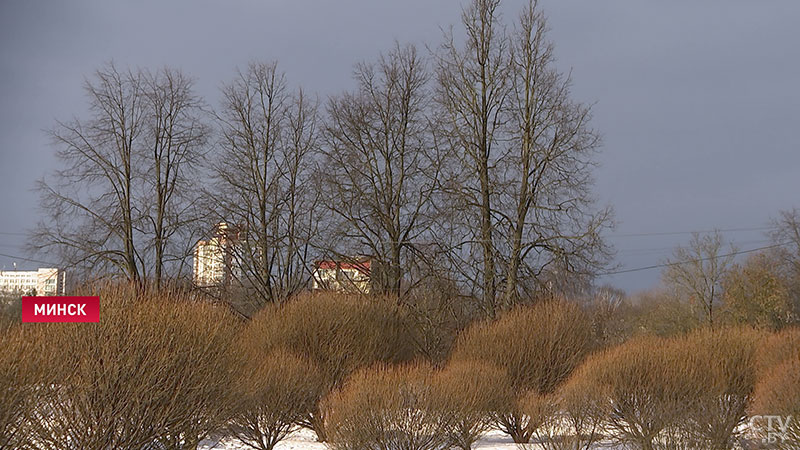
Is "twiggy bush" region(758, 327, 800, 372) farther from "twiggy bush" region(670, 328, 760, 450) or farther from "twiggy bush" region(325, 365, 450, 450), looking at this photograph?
"twiggy bush" region(325, 365, 450, 450)

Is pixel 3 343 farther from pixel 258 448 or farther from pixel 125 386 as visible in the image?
pixel 258 448

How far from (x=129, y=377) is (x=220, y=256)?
1931 centimetres

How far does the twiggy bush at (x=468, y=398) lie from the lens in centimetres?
1403

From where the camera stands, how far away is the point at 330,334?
19438 mm

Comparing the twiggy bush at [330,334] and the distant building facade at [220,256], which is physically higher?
Answer: the distant building facade at [220,256]

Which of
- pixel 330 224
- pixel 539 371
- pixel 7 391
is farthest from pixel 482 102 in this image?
pixel 7 391

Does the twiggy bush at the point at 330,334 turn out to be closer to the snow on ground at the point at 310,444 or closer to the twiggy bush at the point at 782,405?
the snow on ground at the point at 310,444

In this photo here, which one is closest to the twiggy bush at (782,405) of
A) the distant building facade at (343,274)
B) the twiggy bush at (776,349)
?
the twiggy bush at (776,349)

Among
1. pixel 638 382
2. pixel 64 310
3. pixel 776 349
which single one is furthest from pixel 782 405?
pixel 64 310

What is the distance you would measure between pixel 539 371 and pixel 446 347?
5868 mm

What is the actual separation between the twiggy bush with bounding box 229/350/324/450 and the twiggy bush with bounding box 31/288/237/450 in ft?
10.7

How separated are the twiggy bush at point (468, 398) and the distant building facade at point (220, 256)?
46.2ft

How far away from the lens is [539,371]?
1967cm

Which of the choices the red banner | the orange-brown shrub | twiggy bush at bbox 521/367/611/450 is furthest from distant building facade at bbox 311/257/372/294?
the red banner
